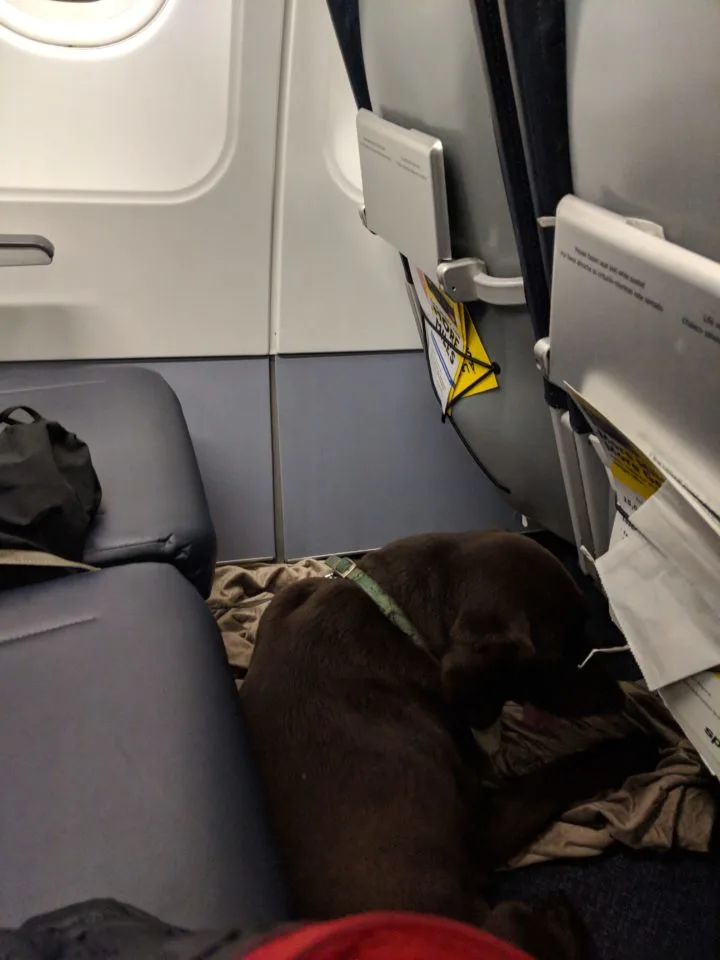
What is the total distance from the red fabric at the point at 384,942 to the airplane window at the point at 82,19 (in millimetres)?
1844

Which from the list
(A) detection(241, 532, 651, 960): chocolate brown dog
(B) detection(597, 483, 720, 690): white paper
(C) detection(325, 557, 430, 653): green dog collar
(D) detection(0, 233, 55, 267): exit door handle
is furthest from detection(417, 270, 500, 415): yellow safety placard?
(D) detection(0, 233, 55, 267): exit door handle

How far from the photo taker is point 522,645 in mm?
1141

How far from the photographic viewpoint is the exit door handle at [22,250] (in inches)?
66.7

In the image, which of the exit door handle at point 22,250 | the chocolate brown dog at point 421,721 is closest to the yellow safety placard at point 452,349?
the chocolate brown dog at point 421,721

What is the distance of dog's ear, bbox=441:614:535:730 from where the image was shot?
3.67ft

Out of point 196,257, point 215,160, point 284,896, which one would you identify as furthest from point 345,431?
point 284,896

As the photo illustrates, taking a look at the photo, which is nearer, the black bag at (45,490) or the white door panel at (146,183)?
the black bag at (45,490)

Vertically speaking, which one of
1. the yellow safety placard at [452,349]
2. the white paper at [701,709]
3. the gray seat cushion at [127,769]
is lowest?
the gray seat cushion at [127,769]

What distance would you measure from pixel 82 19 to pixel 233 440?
1032 mm

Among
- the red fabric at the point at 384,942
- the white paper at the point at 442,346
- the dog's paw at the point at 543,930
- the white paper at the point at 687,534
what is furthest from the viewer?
the white paper at the point at 442,346

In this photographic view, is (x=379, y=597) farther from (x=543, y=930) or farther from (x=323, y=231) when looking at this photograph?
(x=323, y=231)

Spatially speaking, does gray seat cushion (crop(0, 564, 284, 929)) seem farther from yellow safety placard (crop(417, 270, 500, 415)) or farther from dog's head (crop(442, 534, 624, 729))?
yellow safety placard (crop(417, 270, 500, 415))

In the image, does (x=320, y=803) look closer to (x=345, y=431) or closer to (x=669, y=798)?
(x=669, y=798)

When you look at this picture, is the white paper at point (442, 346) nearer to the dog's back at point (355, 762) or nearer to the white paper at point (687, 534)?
the dog's back at point (355, 762)
